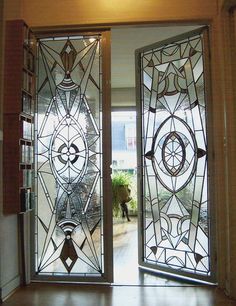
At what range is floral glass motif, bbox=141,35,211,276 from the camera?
3018mm

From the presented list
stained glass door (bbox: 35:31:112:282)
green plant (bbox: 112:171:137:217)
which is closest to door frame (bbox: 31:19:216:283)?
stained glass door (bbox: 35:31:112:282)

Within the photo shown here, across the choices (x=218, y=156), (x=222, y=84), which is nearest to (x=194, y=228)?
(x=218, y=156)

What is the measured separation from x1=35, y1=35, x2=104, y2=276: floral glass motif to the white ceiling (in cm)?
65

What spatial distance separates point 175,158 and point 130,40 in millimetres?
1831

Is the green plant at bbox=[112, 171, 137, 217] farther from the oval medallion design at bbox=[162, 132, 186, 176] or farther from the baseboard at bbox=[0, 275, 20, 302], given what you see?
the baseboard at bbox=[0, 275, 20, 302]

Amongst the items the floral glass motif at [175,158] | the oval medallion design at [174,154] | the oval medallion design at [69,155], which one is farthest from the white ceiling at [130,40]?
the oval medallion design at [69,155]

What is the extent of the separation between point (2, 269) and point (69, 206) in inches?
29.0

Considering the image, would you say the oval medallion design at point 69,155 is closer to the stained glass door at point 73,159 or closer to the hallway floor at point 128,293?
the stained glass door at point 73,159

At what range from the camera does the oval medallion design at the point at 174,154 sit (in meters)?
3.10

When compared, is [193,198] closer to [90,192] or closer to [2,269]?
[90,192]

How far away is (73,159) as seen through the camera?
301cm

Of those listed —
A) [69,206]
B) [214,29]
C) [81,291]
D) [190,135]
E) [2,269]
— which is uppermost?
[214,29]

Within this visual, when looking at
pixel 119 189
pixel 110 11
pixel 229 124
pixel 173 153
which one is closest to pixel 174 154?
pixel 173 153

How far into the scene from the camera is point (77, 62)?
3.06 meters
